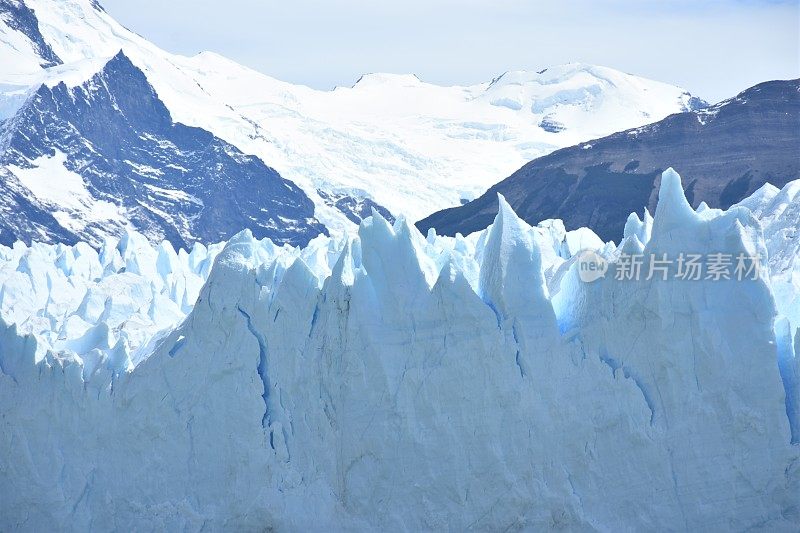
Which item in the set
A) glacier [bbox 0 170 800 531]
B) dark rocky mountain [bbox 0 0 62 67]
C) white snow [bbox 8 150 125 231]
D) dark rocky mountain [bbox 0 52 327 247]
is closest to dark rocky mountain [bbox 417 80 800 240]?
glacier [bbox 0 170 800 531]

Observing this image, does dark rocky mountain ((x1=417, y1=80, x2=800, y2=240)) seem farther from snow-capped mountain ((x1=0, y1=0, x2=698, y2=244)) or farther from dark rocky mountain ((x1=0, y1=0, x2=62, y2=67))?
dark rocky mountain ((x1=0, y1=0, x2=62, y2=67))

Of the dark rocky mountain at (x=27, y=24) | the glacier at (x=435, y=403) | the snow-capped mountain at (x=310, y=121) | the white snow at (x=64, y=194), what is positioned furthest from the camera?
the dark rocky mountain at (x=27, y=24)

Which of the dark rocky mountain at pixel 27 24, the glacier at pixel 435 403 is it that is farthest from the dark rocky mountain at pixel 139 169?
the glacier at pixel 435 403

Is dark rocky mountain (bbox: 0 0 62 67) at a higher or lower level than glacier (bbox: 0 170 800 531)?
higher

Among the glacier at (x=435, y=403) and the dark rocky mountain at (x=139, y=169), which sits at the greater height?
the glacier at (x=435, y=403)

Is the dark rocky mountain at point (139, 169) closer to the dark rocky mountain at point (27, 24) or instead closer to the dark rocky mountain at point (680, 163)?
the dark rocky mountain at point (27, 24)

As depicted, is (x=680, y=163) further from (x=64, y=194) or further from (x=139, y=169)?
(x=139, y=169)

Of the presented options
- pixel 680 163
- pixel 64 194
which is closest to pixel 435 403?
pixel 680 163
